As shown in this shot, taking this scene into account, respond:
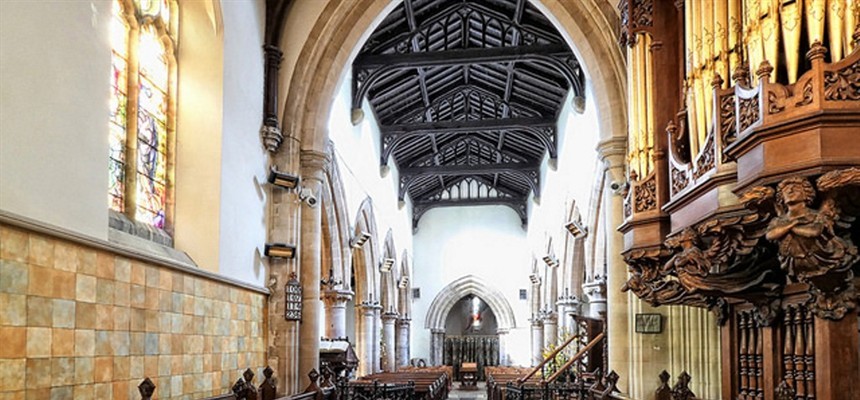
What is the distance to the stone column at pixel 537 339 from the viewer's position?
25.1m

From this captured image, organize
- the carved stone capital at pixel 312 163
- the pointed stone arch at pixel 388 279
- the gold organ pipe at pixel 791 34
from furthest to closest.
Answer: the pointed stone arch at pixel 388 279 < the carved stone capital at pixel 312 163 < the gold organ pipe at pixel 791 34

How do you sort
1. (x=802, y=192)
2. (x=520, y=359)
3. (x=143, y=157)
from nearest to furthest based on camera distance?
(x=802, y=192) → (x=143, y=157) → (x=520, y=359)

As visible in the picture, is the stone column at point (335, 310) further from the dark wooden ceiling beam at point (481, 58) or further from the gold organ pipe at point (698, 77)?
the gold organ pipe at point (698, 77)

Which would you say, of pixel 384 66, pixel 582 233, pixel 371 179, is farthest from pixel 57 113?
pixel 371 179

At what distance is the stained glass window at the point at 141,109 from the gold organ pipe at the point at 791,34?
524 centimetres

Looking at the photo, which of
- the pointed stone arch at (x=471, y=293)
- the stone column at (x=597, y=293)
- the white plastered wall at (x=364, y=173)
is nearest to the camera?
the stone column at (x=597, y=293)

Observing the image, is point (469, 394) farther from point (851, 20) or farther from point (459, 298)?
point (851, 20)

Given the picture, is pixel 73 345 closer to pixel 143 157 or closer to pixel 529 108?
pixel 143 157

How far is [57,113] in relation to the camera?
5250 mm

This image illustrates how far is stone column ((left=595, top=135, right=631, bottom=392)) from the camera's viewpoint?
958 cm

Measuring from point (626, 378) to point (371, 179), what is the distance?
35.9 ft

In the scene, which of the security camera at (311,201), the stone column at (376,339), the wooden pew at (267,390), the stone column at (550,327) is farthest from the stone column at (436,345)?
the wooden pew at (267,390)

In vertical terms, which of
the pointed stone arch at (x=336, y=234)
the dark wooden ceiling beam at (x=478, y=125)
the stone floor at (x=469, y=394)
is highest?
the dark wooden ceiling beam at (x=478, y=125)

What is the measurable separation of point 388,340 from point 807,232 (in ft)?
65.5
